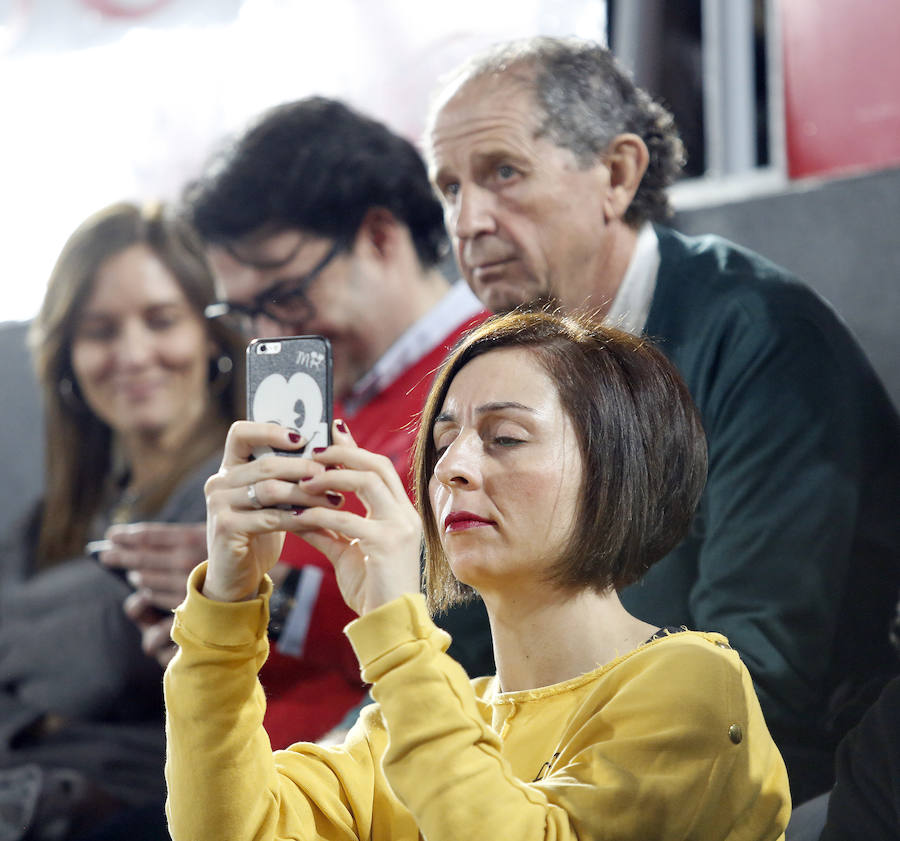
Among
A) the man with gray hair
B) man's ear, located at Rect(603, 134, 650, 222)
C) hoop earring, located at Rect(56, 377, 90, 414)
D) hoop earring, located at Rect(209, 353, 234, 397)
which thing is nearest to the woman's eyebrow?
the man with gray hair

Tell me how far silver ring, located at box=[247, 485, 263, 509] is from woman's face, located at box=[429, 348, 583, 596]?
124 mm

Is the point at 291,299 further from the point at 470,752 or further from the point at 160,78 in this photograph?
the point at 470,752

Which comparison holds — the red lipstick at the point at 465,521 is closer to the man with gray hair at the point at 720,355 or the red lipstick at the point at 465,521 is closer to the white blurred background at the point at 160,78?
the man with gray hair at the point at 720,355

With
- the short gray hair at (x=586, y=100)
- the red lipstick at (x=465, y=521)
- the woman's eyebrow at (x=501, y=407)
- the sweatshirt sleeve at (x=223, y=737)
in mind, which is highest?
the short gray hair at (x=586, y=100)

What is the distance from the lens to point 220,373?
168cm

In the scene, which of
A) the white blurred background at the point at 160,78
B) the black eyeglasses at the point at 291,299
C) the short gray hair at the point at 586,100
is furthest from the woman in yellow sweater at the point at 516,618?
the white blurred background at the point at 160,78

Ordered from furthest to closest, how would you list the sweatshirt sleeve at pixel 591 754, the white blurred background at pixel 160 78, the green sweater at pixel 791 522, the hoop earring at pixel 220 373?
1. the hoop earring at pixel 220 373
2. the white blurred background at pixel 160 78
3. the green sweater at pixel 791 522
4. the sweatshirt sleeve at pixel 591 754

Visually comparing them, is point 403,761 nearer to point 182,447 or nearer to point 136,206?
point 182,447

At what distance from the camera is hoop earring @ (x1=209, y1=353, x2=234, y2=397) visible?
167 cm

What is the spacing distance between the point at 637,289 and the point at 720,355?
0.33 ft

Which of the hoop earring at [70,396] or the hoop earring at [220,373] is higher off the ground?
the hoop earring at [220,373]

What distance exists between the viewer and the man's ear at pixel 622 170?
118 cm

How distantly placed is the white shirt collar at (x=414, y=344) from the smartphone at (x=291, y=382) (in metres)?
0.46

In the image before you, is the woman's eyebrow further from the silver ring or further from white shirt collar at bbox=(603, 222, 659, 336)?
white shirt collar at bbox=(603, 222, 659, 336)
